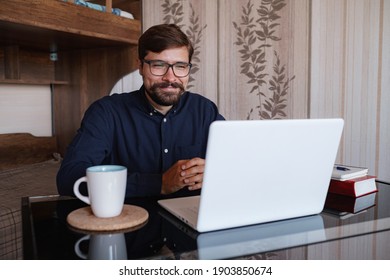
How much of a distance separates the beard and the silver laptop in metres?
0.61

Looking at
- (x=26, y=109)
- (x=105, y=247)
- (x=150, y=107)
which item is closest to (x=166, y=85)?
(x=150, y=107)

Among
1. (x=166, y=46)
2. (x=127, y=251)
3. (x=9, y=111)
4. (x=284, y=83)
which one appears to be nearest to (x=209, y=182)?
(x=127, y=251)

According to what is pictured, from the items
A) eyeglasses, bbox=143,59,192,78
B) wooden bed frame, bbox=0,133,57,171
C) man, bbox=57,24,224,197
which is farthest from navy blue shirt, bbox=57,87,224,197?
wooden bed frame, bbox=0,133,57,171

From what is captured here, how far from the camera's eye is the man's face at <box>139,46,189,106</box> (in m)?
1.28

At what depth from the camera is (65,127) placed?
2469mm

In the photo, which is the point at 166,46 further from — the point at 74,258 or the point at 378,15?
the point at 378,15

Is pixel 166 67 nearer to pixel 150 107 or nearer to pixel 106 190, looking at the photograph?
pixel 150 107

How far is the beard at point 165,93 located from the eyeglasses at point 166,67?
0.04 metres

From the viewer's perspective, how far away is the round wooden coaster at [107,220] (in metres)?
0.68

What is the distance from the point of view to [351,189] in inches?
37.8

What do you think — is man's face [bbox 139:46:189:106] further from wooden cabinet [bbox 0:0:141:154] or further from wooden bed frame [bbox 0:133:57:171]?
wooden bed frame [bbox 0:133:57:171]

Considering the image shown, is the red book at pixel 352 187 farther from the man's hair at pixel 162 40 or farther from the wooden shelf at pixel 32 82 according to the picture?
the wooden shelf at pixel 32 82

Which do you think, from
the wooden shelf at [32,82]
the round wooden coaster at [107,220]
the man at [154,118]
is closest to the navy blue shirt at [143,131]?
the man at [154,118]

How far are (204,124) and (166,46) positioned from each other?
341mm
